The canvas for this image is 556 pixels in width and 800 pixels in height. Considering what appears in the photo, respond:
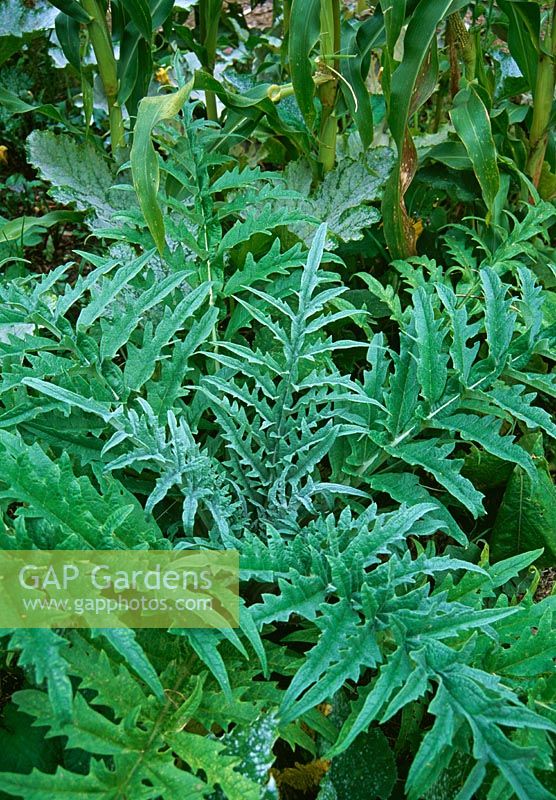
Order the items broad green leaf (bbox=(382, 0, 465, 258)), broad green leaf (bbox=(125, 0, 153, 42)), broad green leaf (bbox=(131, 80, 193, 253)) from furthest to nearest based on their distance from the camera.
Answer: broad green leaf (bbox=(125, 0, 153, 42))
broad green leaf (bbox=(382, 0, 465, 258))
broad green leaf (bbox=(131, 80, 193, 253))

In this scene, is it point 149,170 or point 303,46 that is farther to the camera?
point 303,46

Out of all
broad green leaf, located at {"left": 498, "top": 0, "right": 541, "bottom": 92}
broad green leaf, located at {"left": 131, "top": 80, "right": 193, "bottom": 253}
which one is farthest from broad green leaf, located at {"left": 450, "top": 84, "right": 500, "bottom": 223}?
broad green leaf, located at {"left": 131, "top": 80, "right": 193, "bottom": 253}

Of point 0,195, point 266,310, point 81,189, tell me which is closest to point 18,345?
point 266,310

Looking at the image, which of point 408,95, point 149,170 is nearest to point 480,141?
point 408,95

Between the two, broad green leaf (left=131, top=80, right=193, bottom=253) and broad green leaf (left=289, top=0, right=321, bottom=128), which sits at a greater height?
broad green leaf (left=289, top=0, right=321, bottom=128)

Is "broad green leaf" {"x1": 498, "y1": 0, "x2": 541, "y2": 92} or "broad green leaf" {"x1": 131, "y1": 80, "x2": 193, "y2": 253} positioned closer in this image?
"broad green leaf" {"x1": 131, "y1": 80, "x2": 193, "y2": 253}

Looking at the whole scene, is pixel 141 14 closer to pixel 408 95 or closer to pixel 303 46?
pixel 303 46

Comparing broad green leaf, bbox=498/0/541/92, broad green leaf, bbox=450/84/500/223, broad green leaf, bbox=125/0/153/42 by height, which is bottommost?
broad green leaf, bbox=450/84/500/223

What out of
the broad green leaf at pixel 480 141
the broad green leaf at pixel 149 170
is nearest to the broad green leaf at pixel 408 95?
the broad green leaf at pixel 480 141

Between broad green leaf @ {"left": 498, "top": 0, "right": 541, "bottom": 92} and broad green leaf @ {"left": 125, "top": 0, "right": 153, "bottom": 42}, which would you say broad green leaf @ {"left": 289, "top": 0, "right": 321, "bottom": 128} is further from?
broad green leaf @ {"left": 498, "top": 0, "right": 541, "bottom": 92}

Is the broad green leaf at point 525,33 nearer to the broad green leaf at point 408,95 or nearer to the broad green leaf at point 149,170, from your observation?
the broad green leaf at point 408,95

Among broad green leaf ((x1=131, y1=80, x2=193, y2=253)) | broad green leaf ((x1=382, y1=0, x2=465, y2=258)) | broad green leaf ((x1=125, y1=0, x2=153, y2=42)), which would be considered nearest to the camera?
broad green leaf ((x1=131, y1=80, x2=193, y2=253))

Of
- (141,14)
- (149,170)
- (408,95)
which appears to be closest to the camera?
(149,170)

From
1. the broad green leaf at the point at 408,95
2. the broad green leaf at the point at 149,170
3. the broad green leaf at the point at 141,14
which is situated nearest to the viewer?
the broad green leaf at the point at 149,170
